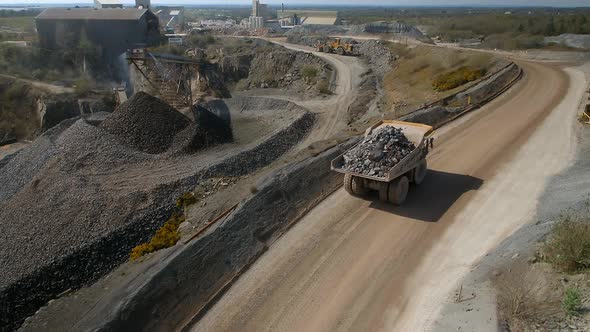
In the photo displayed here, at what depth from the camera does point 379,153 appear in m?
12.3

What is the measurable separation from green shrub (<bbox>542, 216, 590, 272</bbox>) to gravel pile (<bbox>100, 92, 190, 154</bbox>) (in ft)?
64.8

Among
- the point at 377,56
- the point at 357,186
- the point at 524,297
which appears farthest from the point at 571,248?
the point at 377,56

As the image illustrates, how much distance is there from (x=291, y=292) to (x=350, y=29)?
69.7m

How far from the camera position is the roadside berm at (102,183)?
14.5 m

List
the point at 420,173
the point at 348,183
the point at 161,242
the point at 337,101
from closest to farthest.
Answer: the point at 348,183, the point at 161,242, the point at 420,173, the point at 337,101

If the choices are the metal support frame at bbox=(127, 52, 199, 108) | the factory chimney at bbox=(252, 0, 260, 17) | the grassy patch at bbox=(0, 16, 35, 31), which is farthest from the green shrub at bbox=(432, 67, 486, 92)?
the factory chimney at bbox=(252, 0, 260, 17)

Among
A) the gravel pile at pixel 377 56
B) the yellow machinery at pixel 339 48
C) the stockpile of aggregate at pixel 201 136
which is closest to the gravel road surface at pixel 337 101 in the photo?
the gravel pile at pixel 377 56

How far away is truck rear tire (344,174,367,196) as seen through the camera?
Result: 13.0m

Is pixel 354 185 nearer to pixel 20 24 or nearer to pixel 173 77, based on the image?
pixel 173 77

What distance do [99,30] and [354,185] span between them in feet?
180

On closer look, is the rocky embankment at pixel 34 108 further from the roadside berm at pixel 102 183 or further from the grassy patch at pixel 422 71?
the grassy patch at pixel 422 71

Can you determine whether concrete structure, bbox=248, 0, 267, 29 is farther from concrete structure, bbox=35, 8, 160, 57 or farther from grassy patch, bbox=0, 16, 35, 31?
grassy patch, bbox=0, 16, 35, 31

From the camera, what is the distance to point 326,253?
11.0 metres

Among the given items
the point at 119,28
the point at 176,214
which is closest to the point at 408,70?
the point at 176,214
